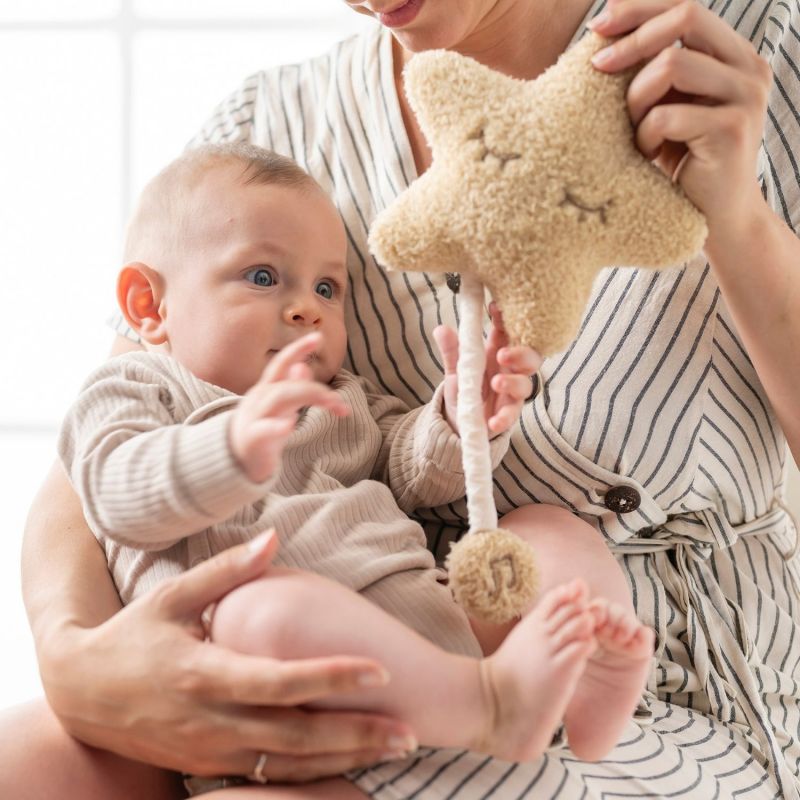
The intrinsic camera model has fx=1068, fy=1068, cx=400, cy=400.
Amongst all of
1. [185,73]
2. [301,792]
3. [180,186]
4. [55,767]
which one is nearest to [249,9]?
[185,73]

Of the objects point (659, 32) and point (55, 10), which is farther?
point (55, 10)

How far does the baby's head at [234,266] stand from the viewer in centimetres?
109

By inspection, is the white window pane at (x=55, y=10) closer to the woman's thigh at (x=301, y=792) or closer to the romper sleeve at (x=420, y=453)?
the romper sleeve at (x=420, y=453)

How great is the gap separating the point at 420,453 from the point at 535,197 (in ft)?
1.16

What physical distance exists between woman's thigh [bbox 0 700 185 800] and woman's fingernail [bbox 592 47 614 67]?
77 centimetres

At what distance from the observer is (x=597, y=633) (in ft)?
2.72

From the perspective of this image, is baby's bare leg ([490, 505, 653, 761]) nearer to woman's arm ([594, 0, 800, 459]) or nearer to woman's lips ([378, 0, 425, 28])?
woman's arm ([594, 0, 800, 459])

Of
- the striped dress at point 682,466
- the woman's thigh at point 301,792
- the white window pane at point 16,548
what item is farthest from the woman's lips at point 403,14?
the white window pane at point 16,548

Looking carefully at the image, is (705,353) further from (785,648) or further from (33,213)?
(33,213)

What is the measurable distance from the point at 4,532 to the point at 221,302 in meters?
1.15

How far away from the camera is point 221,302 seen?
3.57 ft

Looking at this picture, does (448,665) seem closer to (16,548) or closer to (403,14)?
(403,14)

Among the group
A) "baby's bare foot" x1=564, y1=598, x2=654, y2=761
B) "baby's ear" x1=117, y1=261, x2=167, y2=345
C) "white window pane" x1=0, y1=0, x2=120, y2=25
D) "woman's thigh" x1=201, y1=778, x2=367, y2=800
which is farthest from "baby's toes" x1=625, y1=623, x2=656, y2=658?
"white window pane" x1=0, y1=0, x2=120, y2=25

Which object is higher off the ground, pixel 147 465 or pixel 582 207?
pixel 582 207
